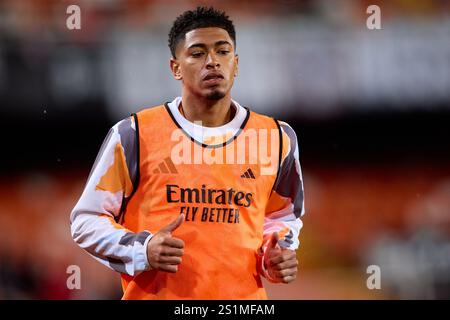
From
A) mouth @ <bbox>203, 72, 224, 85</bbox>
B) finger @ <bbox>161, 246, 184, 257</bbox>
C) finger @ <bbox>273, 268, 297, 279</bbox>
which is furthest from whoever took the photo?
mouth @ <bbox>203, 72, 224, 85</bbox>

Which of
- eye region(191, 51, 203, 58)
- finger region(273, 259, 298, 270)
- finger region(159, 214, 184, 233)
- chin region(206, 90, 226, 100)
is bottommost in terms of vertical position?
finger region(273, 259, 298, 270)

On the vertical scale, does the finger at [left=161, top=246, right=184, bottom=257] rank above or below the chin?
below

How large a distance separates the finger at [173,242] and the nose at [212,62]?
52 centimetres

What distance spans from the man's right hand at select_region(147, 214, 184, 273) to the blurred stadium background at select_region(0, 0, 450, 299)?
1085 millimetres

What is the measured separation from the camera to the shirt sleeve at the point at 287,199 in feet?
7.23

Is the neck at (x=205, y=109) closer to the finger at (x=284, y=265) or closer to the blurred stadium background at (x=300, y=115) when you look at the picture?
the finger at (x=284, y=265)

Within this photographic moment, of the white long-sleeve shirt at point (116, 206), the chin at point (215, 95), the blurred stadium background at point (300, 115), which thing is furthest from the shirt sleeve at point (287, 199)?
the blurred stadium background at point (300, 115)

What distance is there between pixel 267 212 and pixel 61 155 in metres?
1.11

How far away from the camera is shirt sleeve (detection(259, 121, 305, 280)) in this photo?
2.21 meters

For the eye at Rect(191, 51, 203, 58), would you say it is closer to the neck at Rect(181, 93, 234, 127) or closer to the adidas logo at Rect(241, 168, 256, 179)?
the neck at Rect(181, 93, 234, 127)

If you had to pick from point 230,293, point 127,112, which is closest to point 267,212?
point 230,293

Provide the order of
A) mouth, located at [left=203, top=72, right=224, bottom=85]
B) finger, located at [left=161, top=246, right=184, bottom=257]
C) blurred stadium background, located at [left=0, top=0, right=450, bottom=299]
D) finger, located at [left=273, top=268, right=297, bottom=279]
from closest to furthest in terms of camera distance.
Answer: finger, located at [left=161, top=246, right=184, bottom=257] → finger, located at [left=273, top=268, right=297, bottom=279] → mouth, located at [left=203, top=72, right=224, bottom=85] → blurred stadium background, located at [left=0, top=0, right=450, bottom=299]

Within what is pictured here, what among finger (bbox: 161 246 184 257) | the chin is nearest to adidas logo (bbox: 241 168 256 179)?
the chin

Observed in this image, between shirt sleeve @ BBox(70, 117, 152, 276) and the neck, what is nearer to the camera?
shirt sleeve @ BBox(70, 117, 152, 276)
